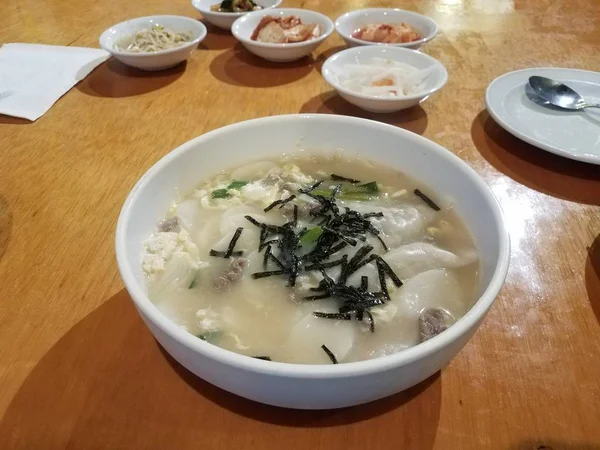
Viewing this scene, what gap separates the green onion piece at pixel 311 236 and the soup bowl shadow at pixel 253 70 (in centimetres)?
113

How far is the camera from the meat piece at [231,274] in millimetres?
1017

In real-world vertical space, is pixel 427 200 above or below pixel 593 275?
above

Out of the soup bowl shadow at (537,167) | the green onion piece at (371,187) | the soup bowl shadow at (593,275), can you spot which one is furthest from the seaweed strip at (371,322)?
the soup bowl shadow at (537,167)

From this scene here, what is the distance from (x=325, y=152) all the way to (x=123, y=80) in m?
1.21

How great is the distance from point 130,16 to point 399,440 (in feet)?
8.54

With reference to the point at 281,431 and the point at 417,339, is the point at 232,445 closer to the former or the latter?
the point at 281,431

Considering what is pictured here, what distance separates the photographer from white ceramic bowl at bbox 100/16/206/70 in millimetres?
2012

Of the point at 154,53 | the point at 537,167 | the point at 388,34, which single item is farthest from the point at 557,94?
the point at 154,53

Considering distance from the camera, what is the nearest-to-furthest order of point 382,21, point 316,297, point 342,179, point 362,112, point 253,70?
point 316,297 → point 342,179 → point 362,112 → point 253,70 → point 382,21

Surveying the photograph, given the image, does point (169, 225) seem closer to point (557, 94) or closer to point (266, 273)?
point (266, 273)

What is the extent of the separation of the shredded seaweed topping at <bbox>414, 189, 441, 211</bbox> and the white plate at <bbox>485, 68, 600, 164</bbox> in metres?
0.57

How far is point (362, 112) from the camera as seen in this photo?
6.08 ft

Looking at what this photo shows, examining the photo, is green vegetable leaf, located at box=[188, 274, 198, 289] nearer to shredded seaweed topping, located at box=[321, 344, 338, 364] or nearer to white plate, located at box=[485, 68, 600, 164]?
shredded seaweed topping, located at box=[321, 344, 338, 364]

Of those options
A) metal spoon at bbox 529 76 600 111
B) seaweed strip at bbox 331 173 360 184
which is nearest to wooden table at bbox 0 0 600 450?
metal spoon at bbox 529 76 600 111
